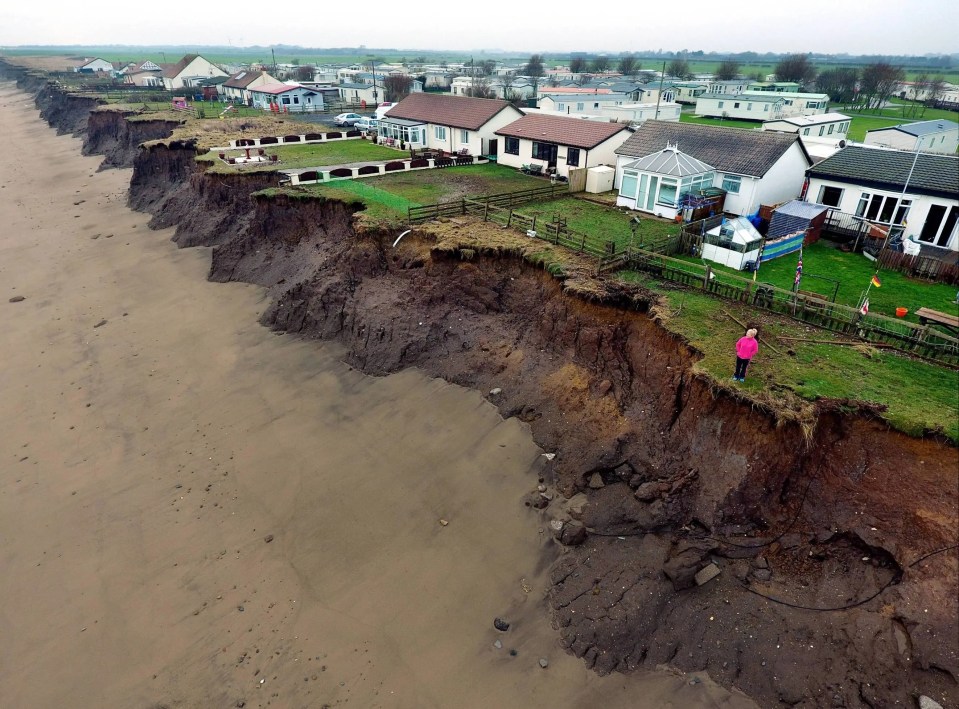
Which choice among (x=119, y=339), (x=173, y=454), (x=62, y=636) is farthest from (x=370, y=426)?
(x=119, y=339)

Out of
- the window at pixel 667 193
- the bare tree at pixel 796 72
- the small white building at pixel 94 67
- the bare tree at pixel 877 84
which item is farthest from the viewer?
the small white building at pixel 94 67

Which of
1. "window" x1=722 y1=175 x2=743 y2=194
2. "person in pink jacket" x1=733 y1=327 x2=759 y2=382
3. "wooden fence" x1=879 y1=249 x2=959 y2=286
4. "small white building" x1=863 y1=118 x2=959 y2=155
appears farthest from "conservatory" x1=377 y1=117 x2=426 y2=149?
"person in pink jacket" x1=733 y1=327 x2=759 y2=382

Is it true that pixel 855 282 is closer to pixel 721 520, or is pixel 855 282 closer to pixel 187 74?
pixel 721 520

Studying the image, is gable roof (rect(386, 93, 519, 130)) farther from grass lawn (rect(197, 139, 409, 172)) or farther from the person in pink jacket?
the person in pink jacket

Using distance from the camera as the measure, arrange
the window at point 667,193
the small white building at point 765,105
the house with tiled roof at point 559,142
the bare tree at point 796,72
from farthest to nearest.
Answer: the bare tree at point 796,72
the small white building at point 765,105
the house with tiled roof at point 559,142
the window at point 667,193

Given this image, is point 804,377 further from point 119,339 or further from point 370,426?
point 119,339

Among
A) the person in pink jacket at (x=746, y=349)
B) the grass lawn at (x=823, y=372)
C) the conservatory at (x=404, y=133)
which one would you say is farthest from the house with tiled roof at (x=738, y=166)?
the conservatory at (x=404, y=133)

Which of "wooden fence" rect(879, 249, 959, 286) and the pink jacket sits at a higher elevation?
the pink jacket

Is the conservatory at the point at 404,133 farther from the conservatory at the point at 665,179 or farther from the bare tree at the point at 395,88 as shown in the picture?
the bare tree at the point at 395,88
